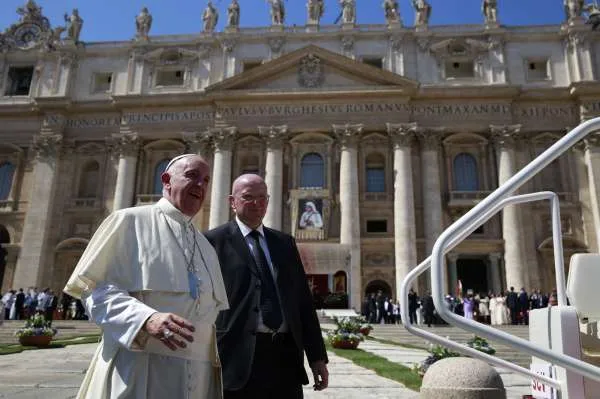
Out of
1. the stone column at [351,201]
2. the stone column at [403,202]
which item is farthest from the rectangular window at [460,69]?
the stone column at [351,201]

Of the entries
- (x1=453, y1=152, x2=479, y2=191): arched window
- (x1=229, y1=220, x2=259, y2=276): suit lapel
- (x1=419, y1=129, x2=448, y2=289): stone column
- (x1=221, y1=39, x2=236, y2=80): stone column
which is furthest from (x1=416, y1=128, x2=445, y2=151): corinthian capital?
(x1=229, y1=220, x2=259, y2=276): suit lapel

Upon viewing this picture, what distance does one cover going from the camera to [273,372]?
10.8ft

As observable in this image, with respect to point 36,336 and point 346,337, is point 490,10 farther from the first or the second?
point 36,336

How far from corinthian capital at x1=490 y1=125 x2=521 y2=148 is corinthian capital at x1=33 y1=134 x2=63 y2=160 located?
27421 mm

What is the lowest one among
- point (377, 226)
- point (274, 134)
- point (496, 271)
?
point (496, 271)

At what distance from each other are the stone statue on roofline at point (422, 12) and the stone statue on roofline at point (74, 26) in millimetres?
23962

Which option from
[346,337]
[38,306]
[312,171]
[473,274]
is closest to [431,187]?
[473,274]

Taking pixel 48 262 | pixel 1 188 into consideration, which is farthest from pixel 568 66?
pixel 1 188

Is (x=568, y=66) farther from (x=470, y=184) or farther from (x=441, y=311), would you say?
(x=441, y=311)

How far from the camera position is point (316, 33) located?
109ft

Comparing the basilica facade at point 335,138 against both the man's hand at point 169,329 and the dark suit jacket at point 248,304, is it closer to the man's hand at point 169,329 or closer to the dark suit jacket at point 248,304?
the dark suit jacket at point 248,304

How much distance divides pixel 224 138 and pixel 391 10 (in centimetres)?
1438

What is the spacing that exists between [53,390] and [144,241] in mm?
4808

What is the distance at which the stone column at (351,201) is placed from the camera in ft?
91.0
